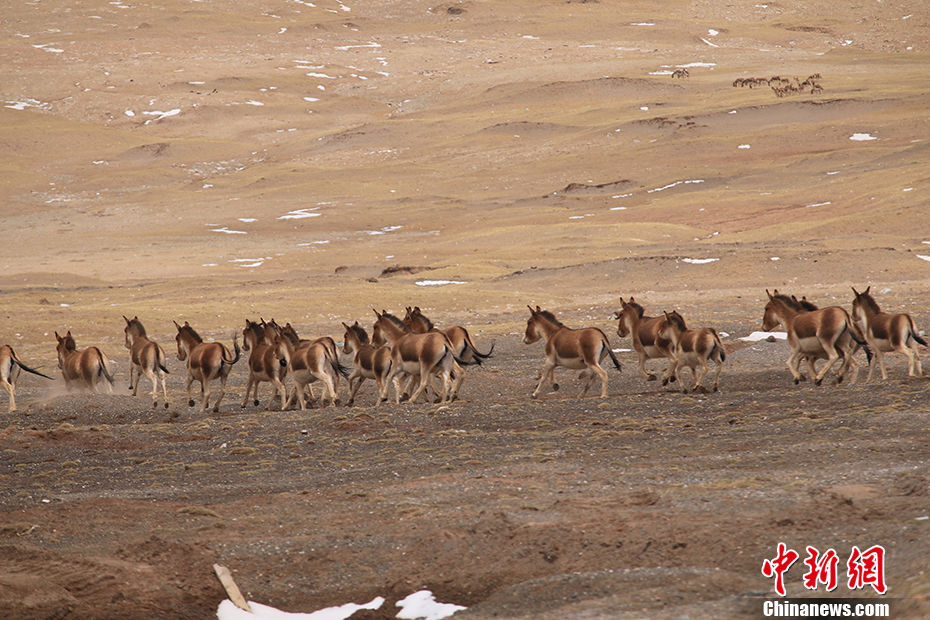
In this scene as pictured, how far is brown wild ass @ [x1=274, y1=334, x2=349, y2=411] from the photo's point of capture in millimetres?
18156

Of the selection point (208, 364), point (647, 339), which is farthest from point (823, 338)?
point (208, 364)

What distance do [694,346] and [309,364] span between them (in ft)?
21.1

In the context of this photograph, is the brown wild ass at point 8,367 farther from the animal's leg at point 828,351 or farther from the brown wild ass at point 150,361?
the animal's leg at point 828,351

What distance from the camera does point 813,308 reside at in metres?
18.3

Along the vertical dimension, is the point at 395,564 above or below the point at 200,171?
below

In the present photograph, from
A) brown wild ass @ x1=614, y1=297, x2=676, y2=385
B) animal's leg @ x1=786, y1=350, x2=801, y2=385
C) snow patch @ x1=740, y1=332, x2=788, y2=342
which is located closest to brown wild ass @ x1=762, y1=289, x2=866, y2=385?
animal's leg @ x1=786, y1=350, x2=801, y2=385

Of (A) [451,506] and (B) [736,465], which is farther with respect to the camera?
(B) [736,465]

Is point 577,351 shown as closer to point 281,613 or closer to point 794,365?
point 794,365

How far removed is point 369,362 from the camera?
18891 millimetres

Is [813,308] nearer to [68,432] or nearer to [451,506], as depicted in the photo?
[451,506]

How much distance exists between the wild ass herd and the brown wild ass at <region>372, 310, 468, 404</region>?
0.02 meters

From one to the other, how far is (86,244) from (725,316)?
40.5 metres

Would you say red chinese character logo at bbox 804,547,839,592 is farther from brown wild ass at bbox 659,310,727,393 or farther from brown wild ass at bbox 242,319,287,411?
brown wild ass at bbox 242,319,287,411

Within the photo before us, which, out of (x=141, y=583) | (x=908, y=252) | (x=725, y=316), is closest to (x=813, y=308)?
(x=725, y=316)
